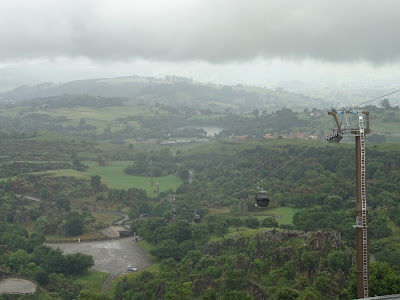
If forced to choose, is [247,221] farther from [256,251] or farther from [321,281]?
[321,281]

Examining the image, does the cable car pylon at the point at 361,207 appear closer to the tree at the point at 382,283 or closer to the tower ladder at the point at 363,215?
the tower ladder at the point at 363,215

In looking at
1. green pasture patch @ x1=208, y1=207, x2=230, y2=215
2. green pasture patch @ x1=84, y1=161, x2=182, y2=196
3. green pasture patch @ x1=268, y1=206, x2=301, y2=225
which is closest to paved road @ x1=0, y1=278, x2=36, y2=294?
green pasture patch @ x1=268, y1=206, x2=301, y2=225

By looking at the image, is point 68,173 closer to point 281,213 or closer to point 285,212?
point 281,213

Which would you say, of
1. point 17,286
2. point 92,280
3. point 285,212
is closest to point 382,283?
point 92,280

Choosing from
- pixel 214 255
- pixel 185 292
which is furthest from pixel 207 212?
pixel 185 292

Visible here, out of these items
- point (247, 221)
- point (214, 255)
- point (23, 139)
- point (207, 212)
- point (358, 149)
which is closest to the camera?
point (358, 149)

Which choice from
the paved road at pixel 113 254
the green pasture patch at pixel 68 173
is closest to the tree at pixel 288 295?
the paved road at pixel 113 254

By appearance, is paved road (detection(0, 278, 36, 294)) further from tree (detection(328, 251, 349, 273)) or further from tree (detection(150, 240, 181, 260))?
tree (detection(328, 251, 349, 273))
